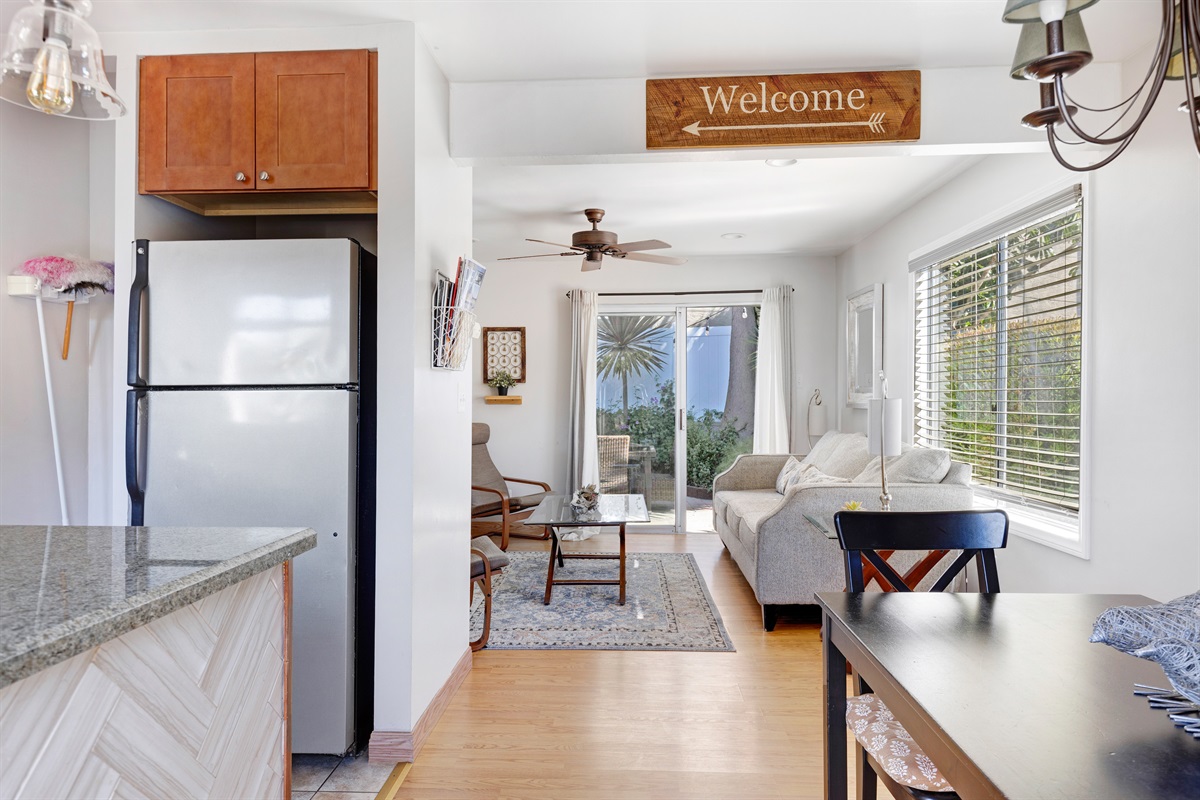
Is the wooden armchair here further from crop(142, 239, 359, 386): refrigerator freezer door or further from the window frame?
the window frame

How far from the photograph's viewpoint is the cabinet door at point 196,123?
7.66 feet

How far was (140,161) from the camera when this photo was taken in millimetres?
2361

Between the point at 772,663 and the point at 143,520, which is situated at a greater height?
the point at 143,520

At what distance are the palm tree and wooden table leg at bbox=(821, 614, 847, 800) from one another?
4757 mm

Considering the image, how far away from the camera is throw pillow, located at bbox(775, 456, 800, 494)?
4.93 m

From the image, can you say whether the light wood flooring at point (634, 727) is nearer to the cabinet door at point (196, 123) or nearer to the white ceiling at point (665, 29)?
the cabinet door at point (196, 123)

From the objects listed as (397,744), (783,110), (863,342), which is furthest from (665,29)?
(863,342)

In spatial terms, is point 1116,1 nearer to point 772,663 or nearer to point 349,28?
point 349,28

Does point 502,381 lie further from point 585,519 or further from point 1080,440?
point 1080,440

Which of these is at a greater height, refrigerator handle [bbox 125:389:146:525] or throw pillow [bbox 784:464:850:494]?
refrigerator handle [bbox 125:389:146:525]

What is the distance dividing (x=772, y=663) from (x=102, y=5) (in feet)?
11.7

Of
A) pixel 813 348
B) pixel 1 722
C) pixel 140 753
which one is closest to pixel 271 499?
pixel 140 753

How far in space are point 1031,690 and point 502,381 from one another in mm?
5391

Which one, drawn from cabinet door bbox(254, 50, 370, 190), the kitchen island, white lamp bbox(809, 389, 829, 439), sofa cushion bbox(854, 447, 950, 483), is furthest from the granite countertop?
white lamp bbox(809, 389, 829, 439)
